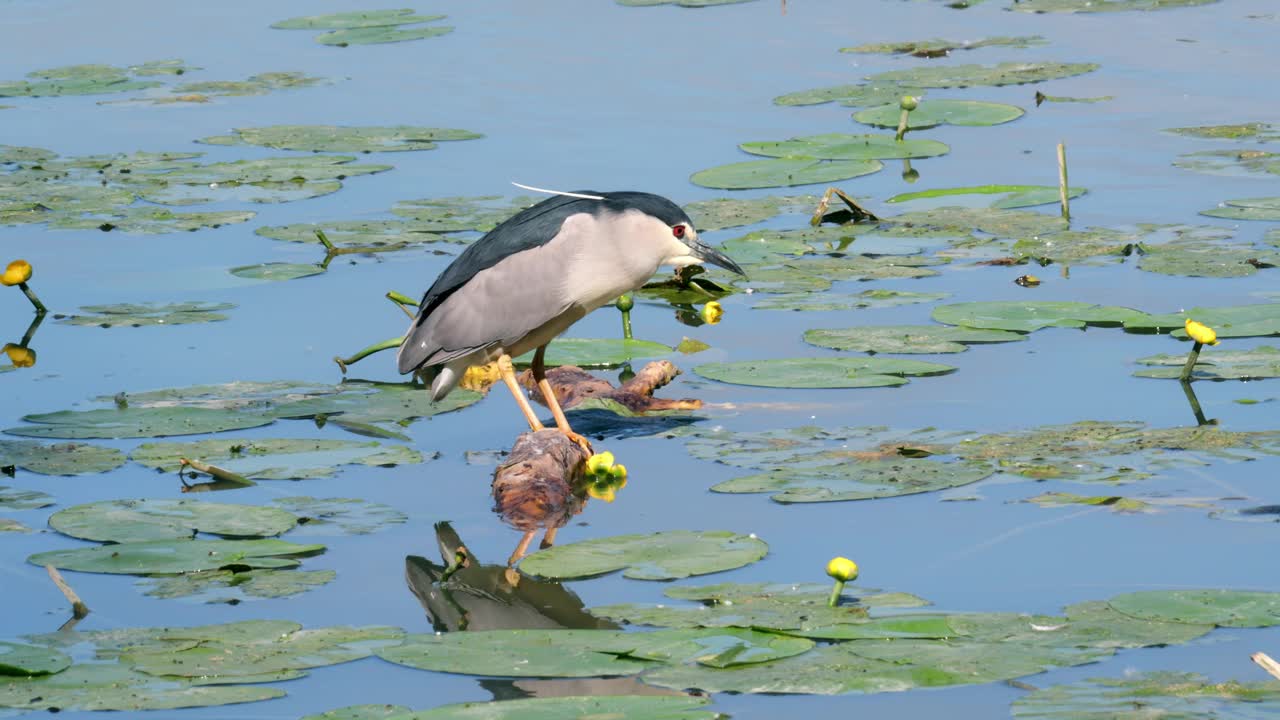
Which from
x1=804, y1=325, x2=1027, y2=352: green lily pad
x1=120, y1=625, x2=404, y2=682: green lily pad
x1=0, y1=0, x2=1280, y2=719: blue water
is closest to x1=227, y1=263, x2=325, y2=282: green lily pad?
x1=0, y1=0, x2=1280, y2=719: blue water

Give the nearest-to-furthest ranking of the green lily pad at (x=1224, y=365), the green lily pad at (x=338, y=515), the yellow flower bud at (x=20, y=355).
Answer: the green lily pad at (x=338, y=515) → the green lily pad at (x=1224, y=365) → the yellow flower bud at (x=20, y=355)

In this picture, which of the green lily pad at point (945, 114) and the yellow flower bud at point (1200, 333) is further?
the green lily pad at point (945, 114)

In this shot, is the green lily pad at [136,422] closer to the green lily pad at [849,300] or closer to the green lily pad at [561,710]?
the green lily pad at [849,300]

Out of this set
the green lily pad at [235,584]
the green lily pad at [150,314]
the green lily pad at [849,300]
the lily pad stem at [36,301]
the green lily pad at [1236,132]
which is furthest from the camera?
the green lily pad at [1236,132]

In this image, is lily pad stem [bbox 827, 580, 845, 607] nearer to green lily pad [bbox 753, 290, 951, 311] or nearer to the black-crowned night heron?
the black-crowned night heron

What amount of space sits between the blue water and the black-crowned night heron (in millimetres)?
315

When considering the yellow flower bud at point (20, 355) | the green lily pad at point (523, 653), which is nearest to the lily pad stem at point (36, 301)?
the yellow flower bud at point (20, 355)

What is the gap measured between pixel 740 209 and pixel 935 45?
17.3 ft

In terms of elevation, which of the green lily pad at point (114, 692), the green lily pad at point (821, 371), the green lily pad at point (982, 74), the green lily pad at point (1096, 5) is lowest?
the green lily pad at point (821, 371)

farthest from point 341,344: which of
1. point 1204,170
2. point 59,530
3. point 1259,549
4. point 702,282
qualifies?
point 1204,170

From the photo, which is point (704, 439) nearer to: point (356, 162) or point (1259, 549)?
point (1259, 549)

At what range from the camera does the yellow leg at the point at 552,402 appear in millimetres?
6625

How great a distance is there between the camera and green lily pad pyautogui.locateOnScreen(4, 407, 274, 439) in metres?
6.81

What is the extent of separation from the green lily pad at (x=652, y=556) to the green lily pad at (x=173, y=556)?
0.73 m
